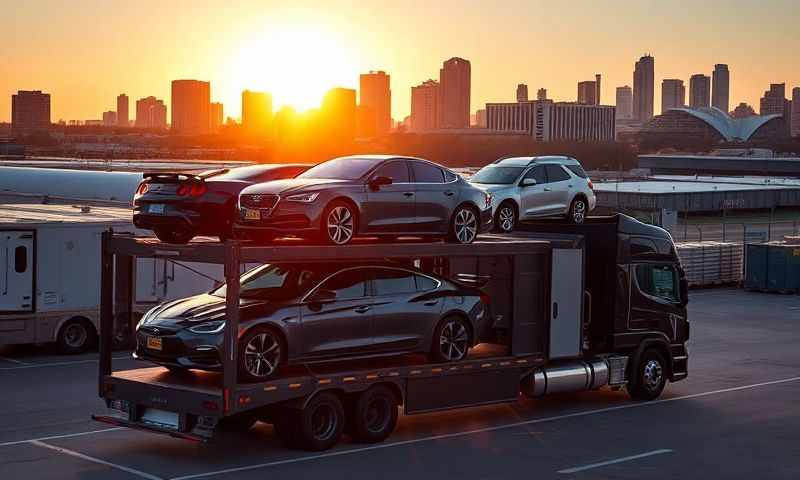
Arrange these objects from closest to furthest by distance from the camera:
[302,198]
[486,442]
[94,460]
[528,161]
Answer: [94,460] → [302,198] → [486,442] → [528,161]

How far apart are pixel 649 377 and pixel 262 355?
769cm

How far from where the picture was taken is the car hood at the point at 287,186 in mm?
15906

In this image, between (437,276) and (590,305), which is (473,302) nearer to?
(437,276)

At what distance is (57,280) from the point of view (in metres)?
25.1

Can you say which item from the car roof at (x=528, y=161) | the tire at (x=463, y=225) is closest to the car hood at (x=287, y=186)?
the tire at (x=463, y=225)

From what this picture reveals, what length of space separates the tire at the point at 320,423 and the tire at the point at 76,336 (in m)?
11.4

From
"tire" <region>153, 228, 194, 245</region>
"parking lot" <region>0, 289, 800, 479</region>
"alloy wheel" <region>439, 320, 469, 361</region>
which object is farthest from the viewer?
"alloy wheel" <region>439, 320, 469, 361</region>

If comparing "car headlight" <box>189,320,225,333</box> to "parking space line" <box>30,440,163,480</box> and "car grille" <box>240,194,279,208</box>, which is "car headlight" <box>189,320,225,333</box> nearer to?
"parking space line" <box>30,440,163,480</box>

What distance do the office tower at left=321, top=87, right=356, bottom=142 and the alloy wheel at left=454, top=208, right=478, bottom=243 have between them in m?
145

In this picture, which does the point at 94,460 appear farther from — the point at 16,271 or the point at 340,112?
the point at 340,112

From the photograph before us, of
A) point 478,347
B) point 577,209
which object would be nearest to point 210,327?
point 478,347

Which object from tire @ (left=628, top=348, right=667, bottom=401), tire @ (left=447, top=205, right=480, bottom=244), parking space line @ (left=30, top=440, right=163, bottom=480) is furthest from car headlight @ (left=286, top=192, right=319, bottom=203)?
tire @ (left=628, top=348, right=667, bottom=401)

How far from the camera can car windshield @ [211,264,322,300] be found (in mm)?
14922

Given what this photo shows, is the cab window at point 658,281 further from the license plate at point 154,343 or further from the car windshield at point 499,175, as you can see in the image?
the license plate at point 154,343
